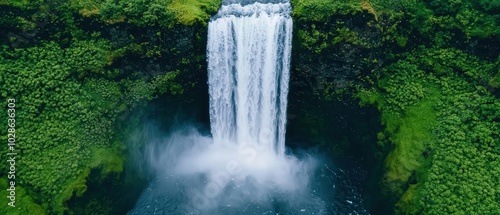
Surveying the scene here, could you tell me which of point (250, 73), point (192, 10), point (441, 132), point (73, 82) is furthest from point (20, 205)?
point (441, 132)

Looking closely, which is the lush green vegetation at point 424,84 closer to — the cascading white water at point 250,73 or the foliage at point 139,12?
the cascading white water at point 250,73

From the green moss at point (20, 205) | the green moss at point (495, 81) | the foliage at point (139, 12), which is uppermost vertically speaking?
the foliage at point (139, 12)

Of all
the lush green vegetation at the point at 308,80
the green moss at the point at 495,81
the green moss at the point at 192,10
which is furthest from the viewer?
the green moss at the point at 192,10

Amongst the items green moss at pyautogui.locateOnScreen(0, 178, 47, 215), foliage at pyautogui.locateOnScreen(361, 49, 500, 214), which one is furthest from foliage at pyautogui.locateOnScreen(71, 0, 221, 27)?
foliage at pyautogui.locateOnScreen(361, 49, 500, 214)

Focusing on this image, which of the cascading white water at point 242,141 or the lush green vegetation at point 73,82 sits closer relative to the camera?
the lush green vegetation at point 73,82

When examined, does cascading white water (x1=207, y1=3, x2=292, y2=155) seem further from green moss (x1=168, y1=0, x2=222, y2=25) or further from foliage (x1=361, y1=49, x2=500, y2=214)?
foliage (x1=361, y1=49, x2=500, y2=214)

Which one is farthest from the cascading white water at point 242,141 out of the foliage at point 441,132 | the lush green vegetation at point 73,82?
the foliage at point 441,132

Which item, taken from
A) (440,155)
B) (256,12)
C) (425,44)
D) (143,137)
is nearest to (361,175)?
(440,155)

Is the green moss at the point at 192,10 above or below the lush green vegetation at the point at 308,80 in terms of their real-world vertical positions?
above

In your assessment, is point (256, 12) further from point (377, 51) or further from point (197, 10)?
point (377, 51)

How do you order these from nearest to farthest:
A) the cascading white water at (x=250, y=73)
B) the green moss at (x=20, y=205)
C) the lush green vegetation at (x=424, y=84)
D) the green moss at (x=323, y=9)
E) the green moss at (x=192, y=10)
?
the green moss at (x=20, y=205), the lush green vegetation at (x=424, y=84), the green moss at (x=323, y=9), the green moss at (x=192, y=10), the cascading white water at (x=250, y=73)
